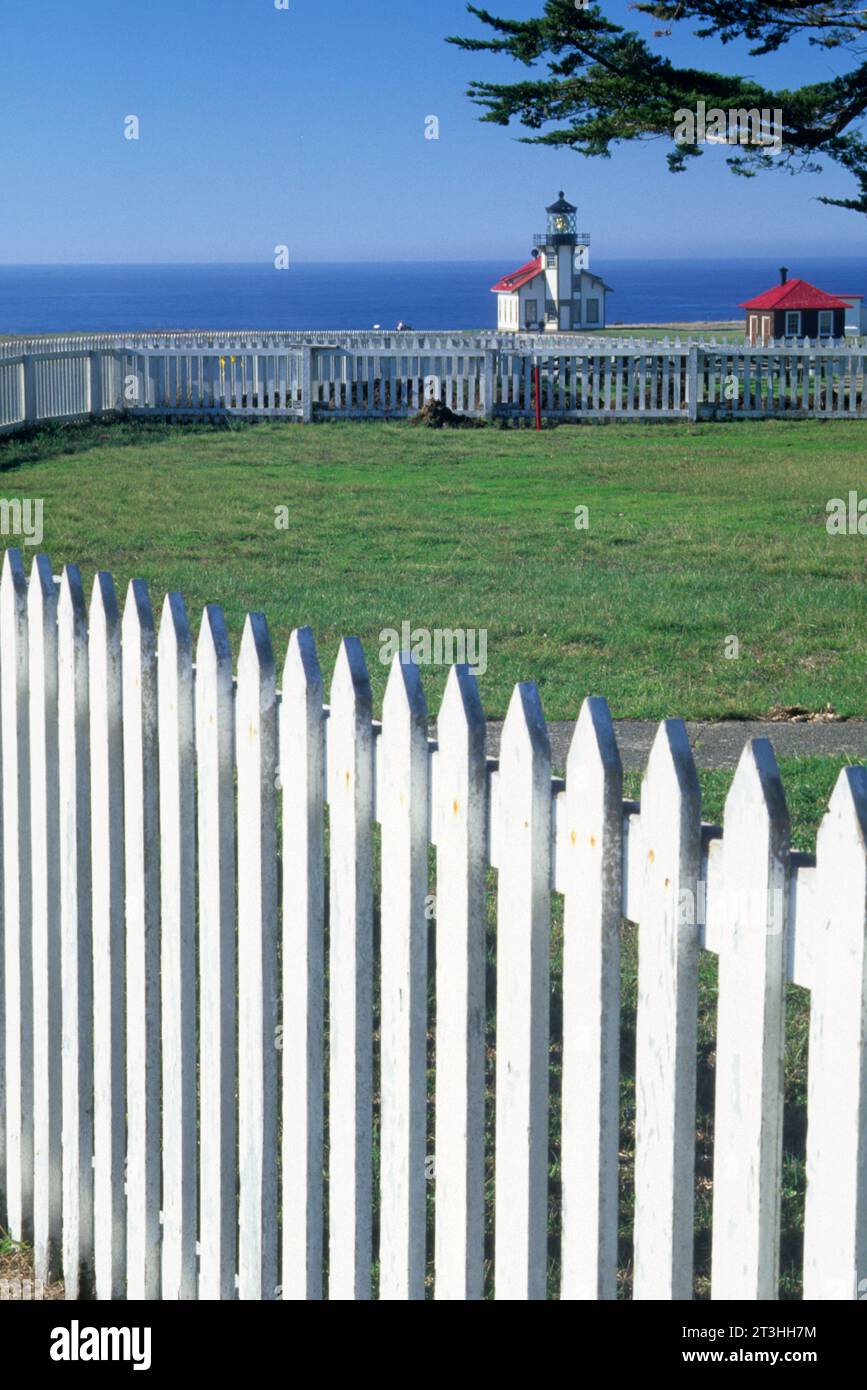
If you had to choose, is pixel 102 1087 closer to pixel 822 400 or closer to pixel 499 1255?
pixel 499 1255

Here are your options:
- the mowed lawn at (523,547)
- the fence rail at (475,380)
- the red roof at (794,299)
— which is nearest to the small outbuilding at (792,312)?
the red roof at (794,299)

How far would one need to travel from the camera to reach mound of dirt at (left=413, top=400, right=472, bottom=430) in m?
26.3

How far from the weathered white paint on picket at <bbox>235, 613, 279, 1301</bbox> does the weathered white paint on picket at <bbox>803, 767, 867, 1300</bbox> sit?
51.1 inches

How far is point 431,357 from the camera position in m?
27.4

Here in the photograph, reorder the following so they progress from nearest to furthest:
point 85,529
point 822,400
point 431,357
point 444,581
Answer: point 444,581 → point 85,529 → point 431,357 → point 822,400

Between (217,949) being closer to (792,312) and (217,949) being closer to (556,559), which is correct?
(556,559)

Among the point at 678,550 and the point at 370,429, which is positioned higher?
the point at 370,429

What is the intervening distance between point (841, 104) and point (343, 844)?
16.4 meters

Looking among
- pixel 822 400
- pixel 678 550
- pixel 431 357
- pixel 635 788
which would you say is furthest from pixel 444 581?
pixel 822 400

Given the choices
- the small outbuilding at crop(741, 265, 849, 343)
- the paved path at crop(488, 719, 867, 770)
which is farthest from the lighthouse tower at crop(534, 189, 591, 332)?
the paved path at crop(488, 719, 867, 770)

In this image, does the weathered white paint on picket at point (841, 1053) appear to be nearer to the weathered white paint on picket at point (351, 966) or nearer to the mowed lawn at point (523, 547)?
the weathered white paint on picket at point (351, 966)

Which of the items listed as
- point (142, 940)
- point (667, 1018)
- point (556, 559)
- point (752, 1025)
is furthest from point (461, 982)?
point (556, 559)

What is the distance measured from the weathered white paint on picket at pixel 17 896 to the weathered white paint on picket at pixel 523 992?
5.51ft

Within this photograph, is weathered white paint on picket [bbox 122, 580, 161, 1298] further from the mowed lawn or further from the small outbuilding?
the small outbuilding
